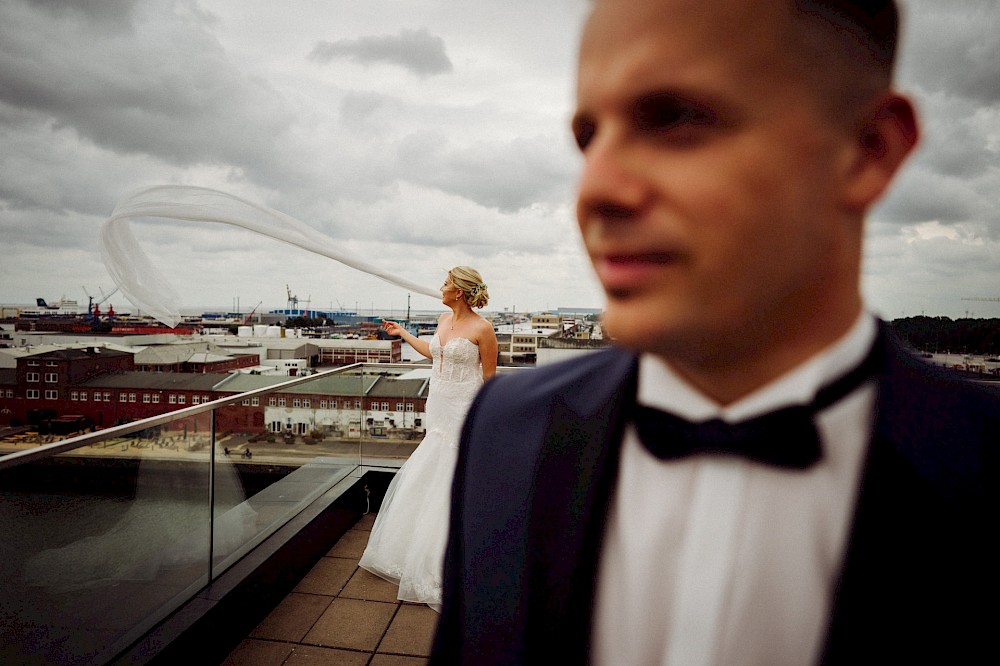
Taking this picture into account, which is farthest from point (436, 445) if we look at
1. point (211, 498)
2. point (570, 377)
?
point (570, 377)

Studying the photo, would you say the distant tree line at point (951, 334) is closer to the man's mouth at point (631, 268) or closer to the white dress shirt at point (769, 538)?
the white dress shirt at point (769, 538)

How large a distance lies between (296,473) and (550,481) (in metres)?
4.21

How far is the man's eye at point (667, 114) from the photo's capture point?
1.26 feet

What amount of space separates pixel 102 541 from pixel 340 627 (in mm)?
1402

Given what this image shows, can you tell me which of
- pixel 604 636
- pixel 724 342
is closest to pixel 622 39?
pixel 724 342

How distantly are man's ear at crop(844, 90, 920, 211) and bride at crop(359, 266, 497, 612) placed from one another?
3323mm

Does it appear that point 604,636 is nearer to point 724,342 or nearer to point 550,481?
point 550,481

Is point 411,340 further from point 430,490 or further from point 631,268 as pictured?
point 631,268

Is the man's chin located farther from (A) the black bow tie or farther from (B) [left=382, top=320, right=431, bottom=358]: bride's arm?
(B) [left=382, top=320, right=431, bottom=358]: bride's arm

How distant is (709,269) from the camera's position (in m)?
0.37

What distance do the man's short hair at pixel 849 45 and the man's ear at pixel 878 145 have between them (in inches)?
0.6

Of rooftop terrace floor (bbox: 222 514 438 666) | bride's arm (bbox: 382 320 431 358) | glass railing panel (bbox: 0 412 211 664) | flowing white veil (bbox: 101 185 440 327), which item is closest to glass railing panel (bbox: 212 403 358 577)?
glass railing panel (bbox: 0 412 211 664)

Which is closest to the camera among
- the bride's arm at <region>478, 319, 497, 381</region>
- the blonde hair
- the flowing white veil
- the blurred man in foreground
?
the blurred man in foreground

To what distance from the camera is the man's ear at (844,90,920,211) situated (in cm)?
41
